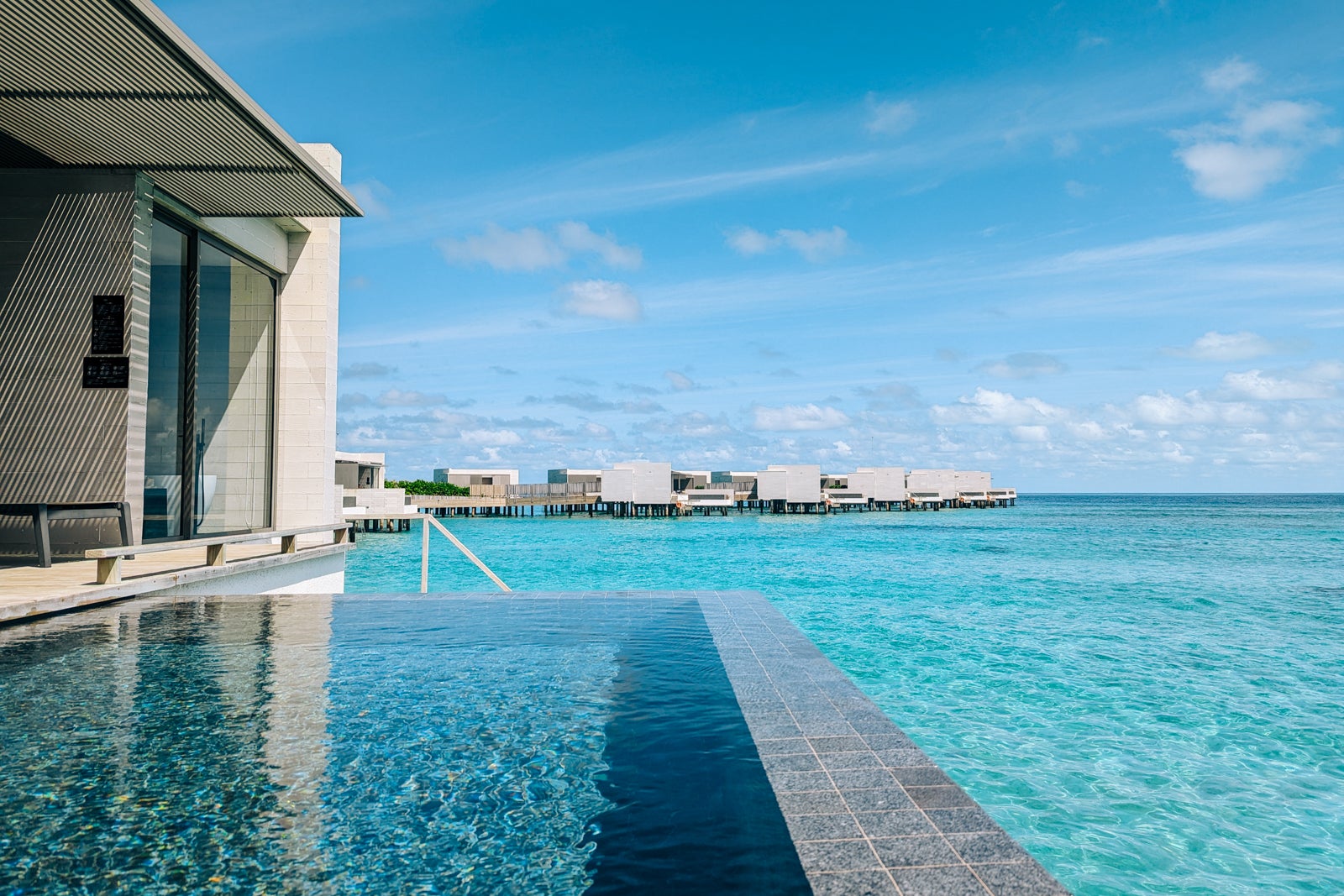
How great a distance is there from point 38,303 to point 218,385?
2.14m

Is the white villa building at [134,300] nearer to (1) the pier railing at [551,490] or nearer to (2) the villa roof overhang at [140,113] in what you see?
(2) the villa roof overhang at [140,113]

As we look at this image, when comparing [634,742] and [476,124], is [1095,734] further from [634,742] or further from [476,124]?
[476,124]

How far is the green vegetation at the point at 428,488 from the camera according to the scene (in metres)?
54.9

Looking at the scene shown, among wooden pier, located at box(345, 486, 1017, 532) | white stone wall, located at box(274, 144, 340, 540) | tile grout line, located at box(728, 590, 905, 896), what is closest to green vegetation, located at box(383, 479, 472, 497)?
wooden pier, located at box(345, 486, 1017, 532)

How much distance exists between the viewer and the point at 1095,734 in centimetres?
607

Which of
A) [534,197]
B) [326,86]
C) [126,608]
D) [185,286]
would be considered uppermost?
[534,197]

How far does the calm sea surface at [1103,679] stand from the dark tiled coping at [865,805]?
1289 mm

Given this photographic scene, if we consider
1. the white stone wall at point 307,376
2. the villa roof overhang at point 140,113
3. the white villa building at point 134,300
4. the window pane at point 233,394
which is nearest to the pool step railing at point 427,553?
the white villa building at point 134,300

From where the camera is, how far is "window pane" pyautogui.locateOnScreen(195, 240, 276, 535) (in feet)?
29.7

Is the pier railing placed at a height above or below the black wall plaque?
below

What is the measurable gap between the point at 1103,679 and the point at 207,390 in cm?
1002

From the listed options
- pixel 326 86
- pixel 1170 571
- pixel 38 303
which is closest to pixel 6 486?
pixel 38 303

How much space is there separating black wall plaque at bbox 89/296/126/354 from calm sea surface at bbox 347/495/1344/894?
7.52 m

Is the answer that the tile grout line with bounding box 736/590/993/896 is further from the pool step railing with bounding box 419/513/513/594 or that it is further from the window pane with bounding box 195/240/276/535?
the window pane with bounding box 195/240/276/535
